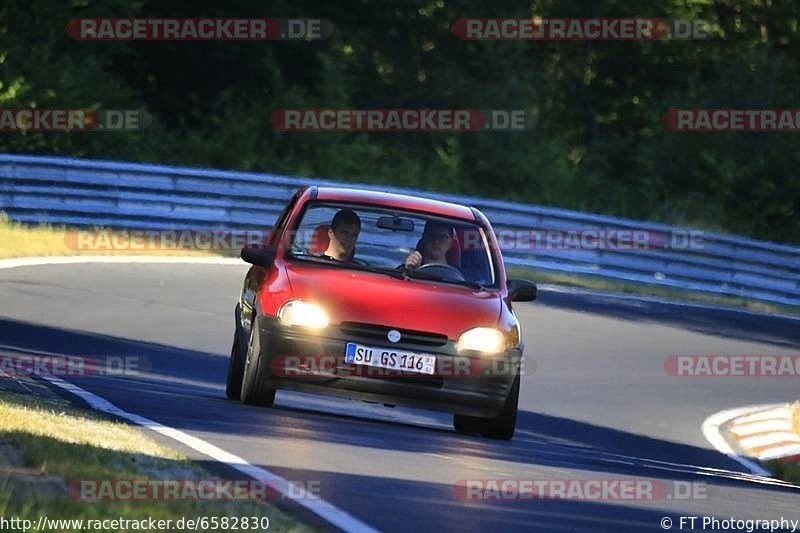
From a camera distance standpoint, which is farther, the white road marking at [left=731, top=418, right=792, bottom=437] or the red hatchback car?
the white road marking at [left=731, top=418, right=792, bottom=437]

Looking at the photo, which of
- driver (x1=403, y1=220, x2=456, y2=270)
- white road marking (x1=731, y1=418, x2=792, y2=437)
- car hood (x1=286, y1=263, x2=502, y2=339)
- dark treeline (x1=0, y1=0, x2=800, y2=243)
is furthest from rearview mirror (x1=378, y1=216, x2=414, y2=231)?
dark treeline (x1=0, y1=0, x2=800, y2=243)

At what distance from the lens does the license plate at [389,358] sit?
1256cm

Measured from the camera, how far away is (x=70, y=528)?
7301mm

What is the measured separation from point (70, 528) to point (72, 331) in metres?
10.7

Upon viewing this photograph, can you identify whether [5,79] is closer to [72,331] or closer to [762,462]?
[72,331]

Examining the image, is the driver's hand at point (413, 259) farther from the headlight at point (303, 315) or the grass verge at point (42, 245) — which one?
the grass verge at point (42, 245)

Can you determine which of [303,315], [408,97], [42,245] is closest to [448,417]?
[303,315]

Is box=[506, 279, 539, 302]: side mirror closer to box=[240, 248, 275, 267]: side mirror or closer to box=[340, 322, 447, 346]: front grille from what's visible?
box=[340, 322, 447, 346]: front grille

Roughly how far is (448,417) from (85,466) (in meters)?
6.70

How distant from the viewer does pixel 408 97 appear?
48812mm

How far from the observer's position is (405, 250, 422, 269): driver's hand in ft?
44.1

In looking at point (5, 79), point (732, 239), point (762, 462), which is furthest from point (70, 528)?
point (5, 79)

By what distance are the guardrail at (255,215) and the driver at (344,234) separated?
523 inches

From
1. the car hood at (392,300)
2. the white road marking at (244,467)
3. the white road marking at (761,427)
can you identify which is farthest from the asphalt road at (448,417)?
the car hood at (392,300)
